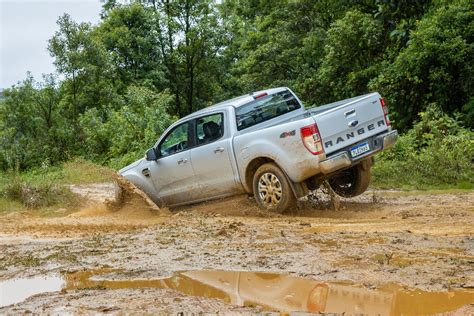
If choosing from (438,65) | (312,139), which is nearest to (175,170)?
(312,139)

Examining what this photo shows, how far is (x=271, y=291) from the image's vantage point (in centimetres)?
461

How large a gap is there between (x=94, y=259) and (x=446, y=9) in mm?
12836

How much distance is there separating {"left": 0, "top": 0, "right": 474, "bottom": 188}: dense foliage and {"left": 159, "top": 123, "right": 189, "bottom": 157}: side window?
5.23m

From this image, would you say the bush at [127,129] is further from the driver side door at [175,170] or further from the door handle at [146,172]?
the driver side door at [175,170]

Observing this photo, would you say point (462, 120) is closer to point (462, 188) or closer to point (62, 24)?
point (462, 188)

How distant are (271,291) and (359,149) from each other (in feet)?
13.8

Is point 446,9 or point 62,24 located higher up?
point 62,24

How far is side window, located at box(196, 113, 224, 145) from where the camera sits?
931 cm

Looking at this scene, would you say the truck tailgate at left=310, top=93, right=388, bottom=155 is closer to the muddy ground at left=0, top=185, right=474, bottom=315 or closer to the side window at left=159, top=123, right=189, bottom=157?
the muddy ground at left=0, top=185, right=474, bottom=315

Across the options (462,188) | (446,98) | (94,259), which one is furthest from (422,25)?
(94,259)

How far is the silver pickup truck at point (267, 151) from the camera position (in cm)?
813

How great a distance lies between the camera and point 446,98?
15977 millimetres

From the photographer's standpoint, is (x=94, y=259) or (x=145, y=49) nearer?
(x=94, y=259)

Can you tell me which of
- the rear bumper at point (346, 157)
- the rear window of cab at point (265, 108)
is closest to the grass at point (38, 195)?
the rear window of cab at point (265, 108)
